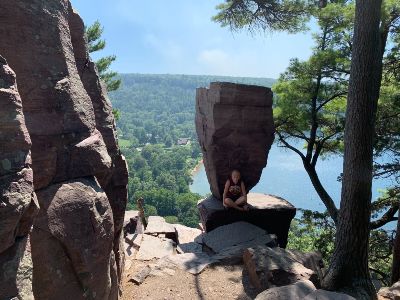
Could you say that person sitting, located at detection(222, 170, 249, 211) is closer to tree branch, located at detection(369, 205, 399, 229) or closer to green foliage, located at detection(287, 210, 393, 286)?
green foliage, located at detection(287, 210, 393, 286)

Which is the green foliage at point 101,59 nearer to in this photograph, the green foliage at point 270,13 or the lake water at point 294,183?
the green foliage at point 270,13

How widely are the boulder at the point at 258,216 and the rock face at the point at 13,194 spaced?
7.53 meters

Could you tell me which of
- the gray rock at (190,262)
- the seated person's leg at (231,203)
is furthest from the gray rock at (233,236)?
the gray rock at (190,262)

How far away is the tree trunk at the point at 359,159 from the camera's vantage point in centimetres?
625

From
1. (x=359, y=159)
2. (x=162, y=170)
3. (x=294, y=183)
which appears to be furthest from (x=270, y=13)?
(x=294, y=183)

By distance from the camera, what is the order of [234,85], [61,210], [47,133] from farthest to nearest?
1. [234,85]
2. [47,133]
3. [61,210]

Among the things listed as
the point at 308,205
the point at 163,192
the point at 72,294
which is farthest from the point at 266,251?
the point at 308,205

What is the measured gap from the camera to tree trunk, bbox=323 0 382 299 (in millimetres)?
6254

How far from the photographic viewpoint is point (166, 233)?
10805mm

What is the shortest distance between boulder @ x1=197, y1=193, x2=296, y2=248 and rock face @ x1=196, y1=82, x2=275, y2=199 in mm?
672

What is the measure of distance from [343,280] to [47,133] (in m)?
5.60

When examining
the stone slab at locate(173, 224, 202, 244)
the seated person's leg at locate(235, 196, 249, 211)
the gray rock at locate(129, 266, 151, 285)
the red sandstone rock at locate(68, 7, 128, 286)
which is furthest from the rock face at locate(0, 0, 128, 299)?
the stone slab at locate(173, 224, 202, 244)

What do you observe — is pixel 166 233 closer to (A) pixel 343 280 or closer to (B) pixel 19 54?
(A) pixel 343 280

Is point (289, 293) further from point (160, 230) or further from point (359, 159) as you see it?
point (160, 230)
